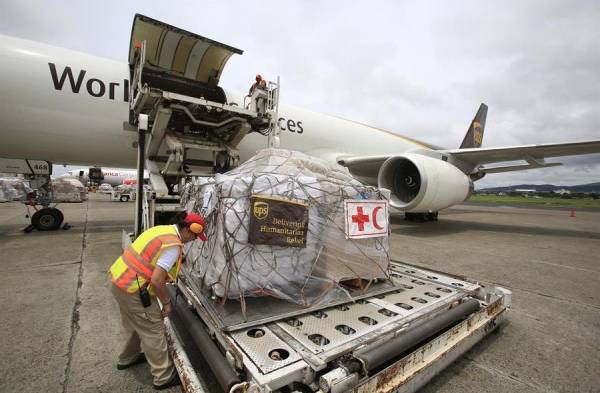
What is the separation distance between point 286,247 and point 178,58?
5.20m

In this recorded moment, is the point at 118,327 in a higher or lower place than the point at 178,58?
lower

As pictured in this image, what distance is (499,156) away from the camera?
29.0 ft

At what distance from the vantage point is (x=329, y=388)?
129cm

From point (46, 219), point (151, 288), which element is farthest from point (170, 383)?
point (46, 219)

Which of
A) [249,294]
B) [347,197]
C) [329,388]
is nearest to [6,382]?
[249,294]

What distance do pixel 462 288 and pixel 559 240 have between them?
7.25 metres

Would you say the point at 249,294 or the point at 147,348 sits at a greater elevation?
the point at 249,294

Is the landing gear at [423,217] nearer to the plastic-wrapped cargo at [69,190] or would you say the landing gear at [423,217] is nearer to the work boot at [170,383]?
the work boot at [170,383]

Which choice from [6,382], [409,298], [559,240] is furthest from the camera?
[559,240]

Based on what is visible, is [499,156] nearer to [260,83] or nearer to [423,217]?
[423,217]

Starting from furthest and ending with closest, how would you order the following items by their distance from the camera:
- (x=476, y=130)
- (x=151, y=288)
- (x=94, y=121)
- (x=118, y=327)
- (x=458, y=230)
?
(x=476, y=130) < (x=458, y=230) < (x=94, y=121) < (x=118, y=327) < (x=151, y=288)

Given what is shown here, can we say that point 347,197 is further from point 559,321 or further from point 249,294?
point 559,321

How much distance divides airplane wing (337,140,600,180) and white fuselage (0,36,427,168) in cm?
595

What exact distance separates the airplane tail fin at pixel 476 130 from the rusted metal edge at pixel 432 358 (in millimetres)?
14597
